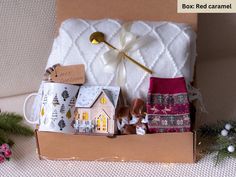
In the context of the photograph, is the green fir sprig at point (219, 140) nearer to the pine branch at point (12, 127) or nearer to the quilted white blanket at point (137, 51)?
the quilted white blanket at point (137, 51)

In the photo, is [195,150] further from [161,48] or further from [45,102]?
[45,102]

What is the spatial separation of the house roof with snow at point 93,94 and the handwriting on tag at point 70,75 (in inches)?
1.1

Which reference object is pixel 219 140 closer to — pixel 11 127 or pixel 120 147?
pixel 120 147

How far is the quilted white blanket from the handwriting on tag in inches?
0.5

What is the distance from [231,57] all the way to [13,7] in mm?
668

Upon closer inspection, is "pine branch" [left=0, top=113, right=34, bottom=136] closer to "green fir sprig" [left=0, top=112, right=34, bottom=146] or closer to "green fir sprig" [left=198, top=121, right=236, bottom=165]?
"green fir sprig" [left=0, top=112, right=34, bottom=146]

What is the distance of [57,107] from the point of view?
36.3 inches

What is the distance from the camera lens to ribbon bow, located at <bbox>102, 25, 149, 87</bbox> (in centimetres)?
94

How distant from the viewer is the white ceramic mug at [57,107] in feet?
2.99

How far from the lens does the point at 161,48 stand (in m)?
0.95

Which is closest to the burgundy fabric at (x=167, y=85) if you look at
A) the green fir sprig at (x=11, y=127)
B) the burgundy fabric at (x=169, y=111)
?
the burgundy fabric at (x=169, y=111)

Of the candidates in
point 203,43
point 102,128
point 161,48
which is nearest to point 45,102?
point 102,128

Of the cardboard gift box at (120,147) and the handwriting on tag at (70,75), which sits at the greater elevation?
the handwriting on tag at (70,75)

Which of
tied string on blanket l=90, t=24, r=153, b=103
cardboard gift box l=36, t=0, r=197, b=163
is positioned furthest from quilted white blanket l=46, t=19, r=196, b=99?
cardboard gift box l=36, t=0, r=197, b=163
